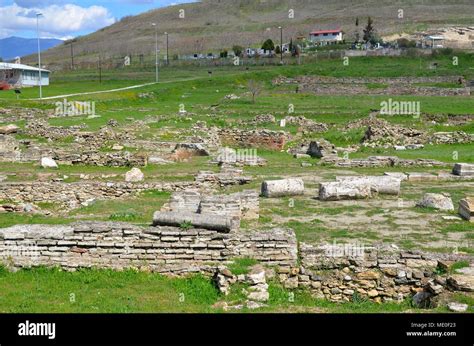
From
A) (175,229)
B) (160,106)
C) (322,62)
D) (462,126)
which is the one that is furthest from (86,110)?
(322,62)

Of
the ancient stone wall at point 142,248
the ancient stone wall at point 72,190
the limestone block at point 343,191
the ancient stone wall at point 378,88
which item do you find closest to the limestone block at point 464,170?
the limestone block at point 343,191

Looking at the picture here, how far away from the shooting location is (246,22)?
16075cm

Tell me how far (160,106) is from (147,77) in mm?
25278

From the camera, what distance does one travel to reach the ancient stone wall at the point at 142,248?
32.7 feet

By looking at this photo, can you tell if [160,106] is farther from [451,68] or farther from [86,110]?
[451,68]

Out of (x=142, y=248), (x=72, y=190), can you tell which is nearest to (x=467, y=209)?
(x=142, y=248)

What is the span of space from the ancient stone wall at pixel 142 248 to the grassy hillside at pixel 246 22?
4225 inches

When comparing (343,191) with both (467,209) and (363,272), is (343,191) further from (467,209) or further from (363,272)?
(363,272)

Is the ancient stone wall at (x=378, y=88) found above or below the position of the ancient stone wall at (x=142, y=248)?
above

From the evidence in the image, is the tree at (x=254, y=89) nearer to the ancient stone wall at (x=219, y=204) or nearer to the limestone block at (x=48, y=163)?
the limestone block at (x=48, y=163)

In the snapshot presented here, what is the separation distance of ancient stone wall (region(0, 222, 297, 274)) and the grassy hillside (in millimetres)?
107310

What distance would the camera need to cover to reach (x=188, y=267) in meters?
9.88

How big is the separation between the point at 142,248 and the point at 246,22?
516 feet

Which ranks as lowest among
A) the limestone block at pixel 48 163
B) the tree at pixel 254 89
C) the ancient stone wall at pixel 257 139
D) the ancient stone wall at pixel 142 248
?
the ancient stone wall at pixel 142 248
